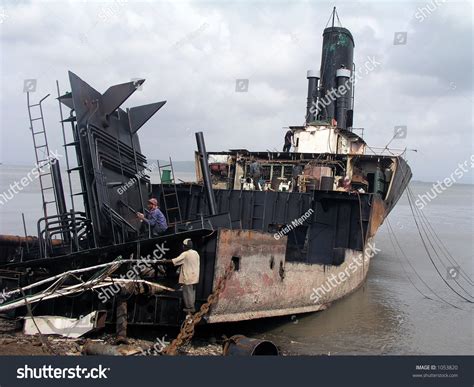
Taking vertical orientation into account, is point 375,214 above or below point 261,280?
above

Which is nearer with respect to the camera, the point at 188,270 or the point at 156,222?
the point at 188,270

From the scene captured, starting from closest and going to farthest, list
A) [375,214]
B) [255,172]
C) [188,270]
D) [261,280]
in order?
1. [188,270]
2. [261,280]
3. [375,214]
4. [255,172]

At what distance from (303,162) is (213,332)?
8093 mm

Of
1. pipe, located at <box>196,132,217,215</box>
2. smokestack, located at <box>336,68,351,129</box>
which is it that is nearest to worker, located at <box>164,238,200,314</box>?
pipe, located at <box>196,132,217,215</box>

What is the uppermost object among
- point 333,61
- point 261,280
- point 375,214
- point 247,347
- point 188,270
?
point 333,61

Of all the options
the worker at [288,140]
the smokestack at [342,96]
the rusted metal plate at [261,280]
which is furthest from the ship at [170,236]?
the smokestack at [342,96]

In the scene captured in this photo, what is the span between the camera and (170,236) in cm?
822

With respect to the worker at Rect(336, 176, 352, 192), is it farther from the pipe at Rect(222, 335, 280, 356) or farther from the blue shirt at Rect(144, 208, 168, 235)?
the pipe at Rect(222, 335, 280, 356)

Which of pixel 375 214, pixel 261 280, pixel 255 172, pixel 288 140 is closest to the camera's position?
pixel 261 280

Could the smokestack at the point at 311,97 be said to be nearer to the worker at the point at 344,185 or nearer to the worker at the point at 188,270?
the worker at the point at 344,185

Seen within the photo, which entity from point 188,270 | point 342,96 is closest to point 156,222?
point 188,270

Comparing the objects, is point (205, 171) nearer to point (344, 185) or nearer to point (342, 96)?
point (344, 185)

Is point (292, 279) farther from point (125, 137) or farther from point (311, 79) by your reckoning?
point (311, 79)

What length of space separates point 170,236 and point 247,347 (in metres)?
2.23
